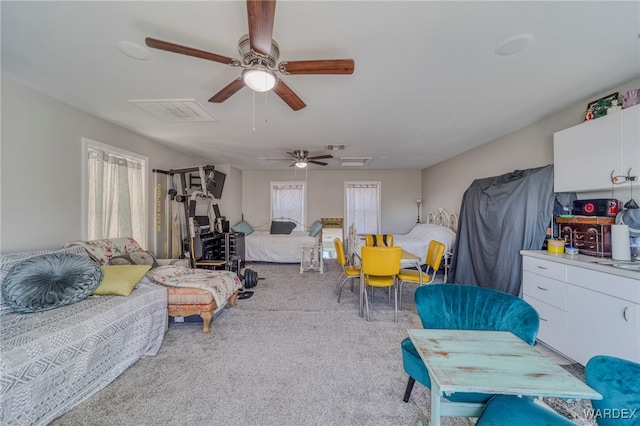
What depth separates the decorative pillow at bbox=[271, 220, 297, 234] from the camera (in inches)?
263

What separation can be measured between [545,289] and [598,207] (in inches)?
35.8

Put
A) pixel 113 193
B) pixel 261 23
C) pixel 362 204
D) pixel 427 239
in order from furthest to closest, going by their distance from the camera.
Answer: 1. pixel 362 204
2. pixel 427 239
3. pixel 113 193
4. pixel 261 23

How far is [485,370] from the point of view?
0.94 metres

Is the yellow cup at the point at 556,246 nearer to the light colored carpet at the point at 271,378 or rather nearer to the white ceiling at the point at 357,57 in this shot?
the white ceiling at the point at 357,57

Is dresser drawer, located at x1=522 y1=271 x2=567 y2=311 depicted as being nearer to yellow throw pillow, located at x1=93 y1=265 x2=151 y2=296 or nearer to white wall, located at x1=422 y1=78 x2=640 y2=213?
white wall, located at x1=422 y1=78 x2=640 y2=213

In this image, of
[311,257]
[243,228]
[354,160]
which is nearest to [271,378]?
[311,257]

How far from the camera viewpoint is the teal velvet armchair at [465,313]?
4.55ft

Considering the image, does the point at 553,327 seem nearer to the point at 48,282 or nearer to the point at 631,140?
the point at 631,140

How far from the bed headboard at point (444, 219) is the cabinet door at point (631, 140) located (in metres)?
2.71

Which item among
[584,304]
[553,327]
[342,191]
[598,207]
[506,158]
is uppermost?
[506,158]

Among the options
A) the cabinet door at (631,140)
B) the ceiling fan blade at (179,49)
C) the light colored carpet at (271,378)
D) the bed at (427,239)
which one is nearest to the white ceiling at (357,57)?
the ceiling fan blade at (179,49)

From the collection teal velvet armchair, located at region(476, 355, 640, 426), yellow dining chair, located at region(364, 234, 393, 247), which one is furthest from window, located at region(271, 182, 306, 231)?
teal velvet armchair, located at region(476, 355, 640, 426)

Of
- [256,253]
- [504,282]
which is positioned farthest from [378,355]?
[256,253]

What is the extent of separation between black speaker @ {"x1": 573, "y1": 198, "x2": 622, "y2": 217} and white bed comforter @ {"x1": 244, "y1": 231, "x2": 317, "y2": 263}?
14.2 feet
